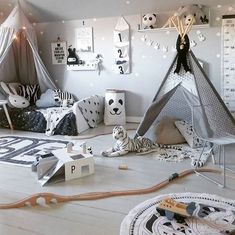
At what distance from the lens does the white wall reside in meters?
4.71

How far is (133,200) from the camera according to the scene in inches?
100

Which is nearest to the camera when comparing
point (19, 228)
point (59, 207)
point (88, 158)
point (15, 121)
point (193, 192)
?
point (19, 228)

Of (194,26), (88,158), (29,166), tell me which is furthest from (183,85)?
(29,166)

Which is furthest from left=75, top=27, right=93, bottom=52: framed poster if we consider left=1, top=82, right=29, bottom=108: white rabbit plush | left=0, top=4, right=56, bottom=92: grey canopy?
left=1, top=82, right=29, bottom=108: white rabbit plush

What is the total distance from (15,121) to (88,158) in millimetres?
2443

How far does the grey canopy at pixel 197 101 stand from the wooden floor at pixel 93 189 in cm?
39

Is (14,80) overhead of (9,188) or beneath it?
overhead

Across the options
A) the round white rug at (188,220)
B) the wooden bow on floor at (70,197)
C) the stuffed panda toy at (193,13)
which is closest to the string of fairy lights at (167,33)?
the stuffed panda toy at (193,13)

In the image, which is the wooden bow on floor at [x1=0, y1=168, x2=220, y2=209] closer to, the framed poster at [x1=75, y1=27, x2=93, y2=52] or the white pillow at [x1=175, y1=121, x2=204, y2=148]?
the white pillow at [x1=175, y1=121, x2=204, y2=148]

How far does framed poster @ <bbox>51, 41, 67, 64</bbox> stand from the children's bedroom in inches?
0.8

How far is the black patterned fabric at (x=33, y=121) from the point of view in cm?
459

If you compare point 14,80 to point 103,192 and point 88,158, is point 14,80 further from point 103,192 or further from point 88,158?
point 103,192

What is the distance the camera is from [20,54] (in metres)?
5.88

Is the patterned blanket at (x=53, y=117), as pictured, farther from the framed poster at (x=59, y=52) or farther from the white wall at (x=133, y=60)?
the framed poster at (x=59, y=52)
